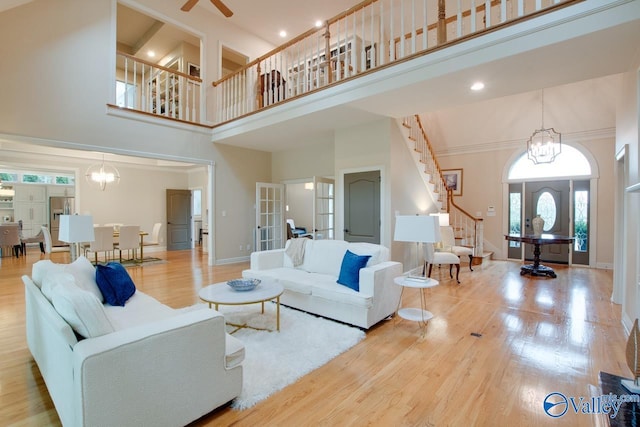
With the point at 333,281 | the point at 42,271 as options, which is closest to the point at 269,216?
the point at 333,281

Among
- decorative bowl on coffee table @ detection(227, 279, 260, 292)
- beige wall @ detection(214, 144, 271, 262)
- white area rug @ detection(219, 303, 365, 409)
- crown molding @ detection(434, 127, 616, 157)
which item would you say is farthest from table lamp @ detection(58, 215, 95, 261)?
crown molding @ detection(434, 127, 616, 157)

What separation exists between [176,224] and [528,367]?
31.7ft

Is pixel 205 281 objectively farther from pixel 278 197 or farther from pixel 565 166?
pixel 565 166

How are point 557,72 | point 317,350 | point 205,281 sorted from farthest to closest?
point 205,281 → point 557,72 → point 317,350

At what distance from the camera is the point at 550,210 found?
7086mm

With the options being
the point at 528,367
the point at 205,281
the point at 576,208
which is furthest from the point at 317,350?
the point at 576,208

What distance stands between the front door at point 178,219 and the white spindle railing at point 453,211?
7.65 meters

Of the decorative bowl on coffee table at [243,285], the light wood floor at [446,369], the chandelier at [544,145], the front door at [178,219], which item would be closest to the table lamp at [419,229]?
the light wood floor at [446,369]

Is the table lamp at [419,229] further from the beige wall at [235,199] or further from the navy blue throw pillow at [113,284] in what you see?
the beige wall at [235,199]

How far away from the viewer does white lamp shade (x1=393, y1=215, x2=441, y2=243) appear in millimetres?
3029

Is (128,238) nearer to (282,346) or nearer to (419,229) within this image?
(282,346)

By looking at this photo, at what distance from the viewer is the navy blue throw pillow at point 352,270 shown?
329 cm

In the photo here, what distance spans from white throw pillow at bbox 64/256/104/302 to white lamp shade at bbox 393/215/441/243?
117 inches

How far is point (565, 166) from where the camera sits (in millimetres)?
6930
